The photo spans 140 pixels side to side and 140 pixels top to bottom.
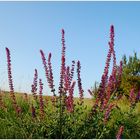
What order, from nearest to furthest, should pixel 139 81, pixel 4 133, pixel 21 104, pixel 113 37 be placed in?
pixel 113 37
pixel 4 133
pixel 21 104
pixel 139 81

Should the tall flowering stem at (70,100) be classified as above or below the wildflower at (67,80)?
below

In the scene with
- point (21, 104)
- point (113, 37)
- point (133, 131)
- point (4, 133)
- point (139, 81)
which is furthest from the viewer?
point (139, 81)

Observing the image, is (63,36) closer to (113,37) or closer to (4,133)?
(113,37)

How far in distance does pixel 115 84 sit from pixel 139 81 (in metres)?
17.6

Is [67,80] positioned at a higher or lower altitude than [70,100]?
higher

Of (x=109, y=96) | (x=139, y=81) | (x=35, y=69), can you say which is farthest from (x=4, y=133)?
(x=139, y=81)

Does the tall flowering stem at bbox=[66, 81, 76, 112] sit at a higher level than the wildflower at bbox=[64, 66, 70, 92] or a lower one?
lower

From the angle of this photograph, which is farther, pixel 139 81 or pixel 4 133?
pixel 139 81

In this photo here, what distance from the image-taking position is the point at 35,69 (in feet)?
22.5

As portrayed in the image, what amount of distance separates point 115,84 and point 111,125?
2.25 m

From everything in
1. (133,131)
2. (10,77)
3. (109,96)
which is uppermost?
(10,77)

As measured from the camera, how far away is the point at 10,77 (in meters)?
6.56

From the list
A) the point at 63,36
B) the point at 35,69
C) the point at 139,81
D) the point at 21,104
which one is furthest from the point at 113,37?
the point at 139,81

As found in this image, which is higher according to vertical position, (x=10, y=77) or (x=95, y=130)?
(x=10, y=77)
